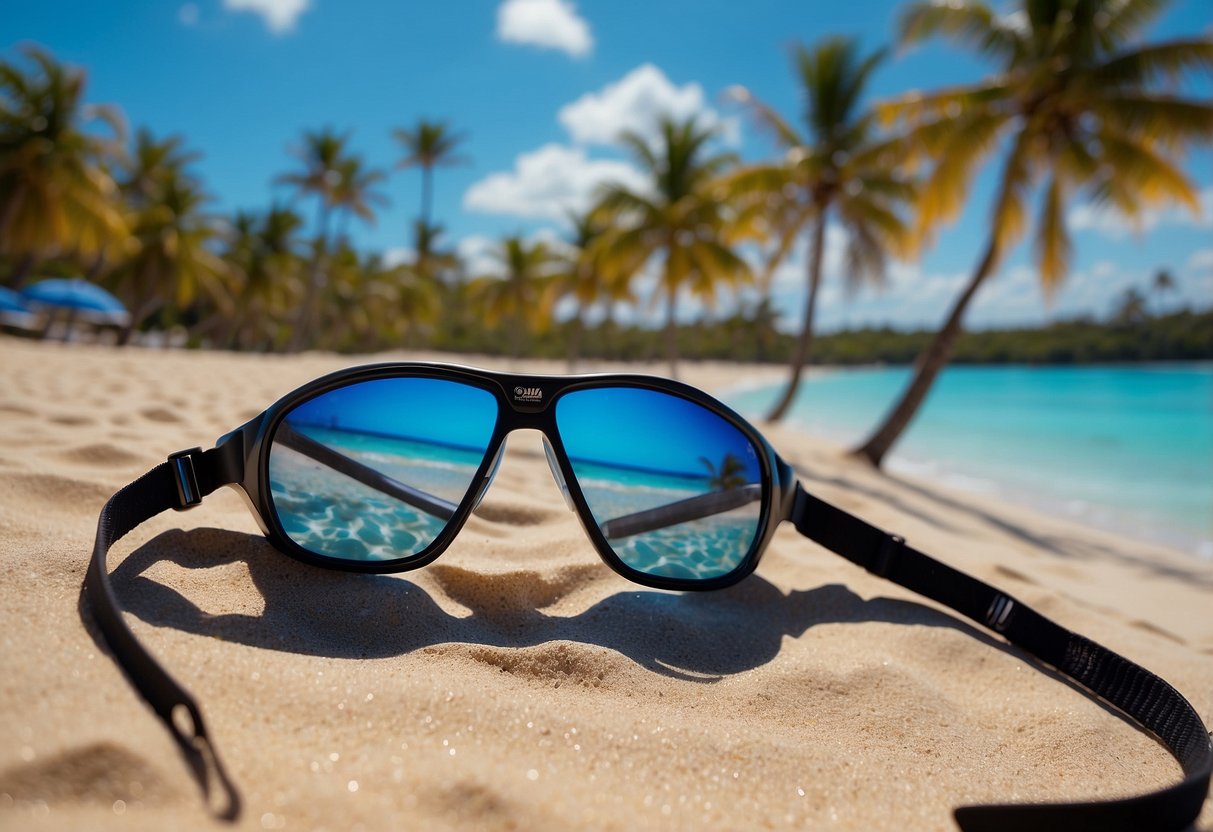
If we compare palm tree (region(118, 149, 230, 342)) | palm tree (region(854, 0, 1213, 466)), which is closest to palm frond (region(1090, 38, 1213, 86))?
palm tree (region(854, 0, 1213, 466))

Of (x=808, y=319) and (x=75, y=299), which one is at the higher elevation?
(x=808, y=319)

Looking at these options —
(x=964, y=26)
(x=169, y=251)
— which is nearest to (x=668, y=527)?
(x=964, y=26)

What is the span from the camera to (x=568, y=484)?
1.29 metres

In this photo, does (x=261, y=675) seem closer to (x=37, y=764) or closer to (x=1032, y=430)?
(x=37, y=764)

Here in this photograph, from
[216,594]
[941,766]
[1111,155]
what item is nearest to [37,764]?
[216,594]

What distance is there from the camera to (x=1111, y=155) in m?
7.38

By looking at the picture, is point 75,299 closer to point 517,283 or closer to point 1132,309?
point 517,283

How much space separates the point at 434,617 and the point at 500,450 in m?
0.35

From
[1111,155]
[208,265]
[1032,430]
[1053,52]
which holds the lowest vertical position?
→ [1032,430]

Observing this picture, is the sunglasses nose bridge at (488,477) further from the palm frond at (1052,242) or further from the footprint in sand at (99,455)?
the palm frond at (1052,242)

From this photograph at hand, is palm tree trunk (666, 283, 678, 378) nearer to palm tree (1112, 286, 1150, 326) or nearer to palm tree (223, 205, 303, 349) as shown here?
palm tree (223, 205, 303, 349)

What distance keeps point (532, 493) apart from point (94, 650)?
138 cm

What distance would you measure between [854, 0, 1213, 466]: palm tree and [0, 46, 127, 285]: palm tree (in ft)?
63.5

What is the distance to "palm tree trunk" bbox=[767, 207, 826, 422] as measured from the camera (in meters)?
11.2
